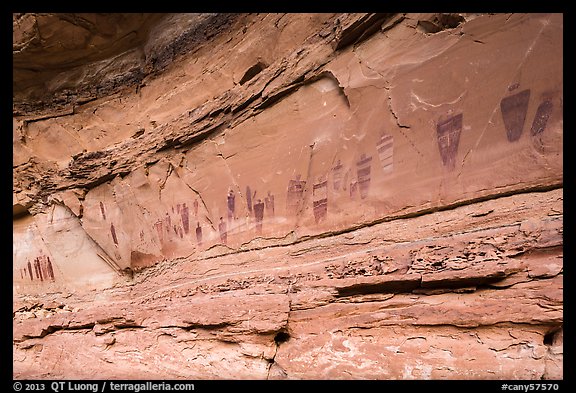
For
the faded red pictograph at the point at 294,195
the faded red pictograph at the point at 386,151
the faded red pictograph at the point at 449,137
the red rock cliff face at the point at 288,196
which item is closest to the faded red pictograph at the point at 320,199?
the red rock cliff face at the point at 288,196

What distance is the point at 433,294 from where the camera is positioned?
2.97 m

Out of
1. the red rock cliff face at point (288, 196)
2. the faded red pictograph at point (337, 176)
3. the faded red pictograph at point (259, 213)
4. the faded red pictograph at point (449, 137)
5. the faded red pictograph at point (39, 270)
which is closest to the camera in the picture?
the red rock cliff face at point (288, 196)

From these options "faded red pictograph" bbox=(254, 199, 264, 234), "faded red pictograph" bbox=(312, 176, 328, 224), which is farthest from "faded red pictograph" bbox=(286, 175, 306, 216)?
"faded red pictograph" bbox=(254, 199, 264, 234)

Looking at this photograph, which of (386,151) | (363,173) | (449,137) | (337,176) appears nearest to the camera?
(449,137)

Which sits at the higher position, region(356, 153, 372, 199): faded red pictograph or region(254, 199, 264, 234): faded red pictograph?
region(356, 153, 372, 199): faded red pictograph

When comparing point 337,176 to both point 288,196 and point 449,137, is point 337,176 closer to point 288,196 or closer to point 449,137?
point 288,196

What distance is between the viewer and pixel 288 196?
4.18 meters

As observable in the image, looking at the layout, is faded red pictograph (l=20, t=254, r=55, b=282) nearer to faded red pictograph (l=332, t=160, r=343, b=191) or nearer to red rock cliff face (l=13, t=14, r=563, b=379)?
red rock cliff face (l=13, t=14, r=563, b=379)

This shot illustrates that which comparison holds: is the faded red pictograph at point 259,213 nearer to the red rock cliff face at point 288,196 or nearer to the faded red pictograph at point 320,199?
the red rock cliff face at point 288,196

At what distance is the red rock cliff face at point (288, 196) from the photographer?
9.03 feet

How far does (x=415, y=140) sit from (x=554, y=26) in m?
1.22

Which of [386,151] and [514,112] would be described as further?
[386,151]

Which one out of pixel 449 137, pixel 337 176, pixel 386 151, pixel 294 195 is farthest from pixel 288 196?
pixel 449 137

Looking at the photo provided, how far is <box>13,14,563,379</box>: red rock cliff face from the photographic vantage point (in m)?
2.75
